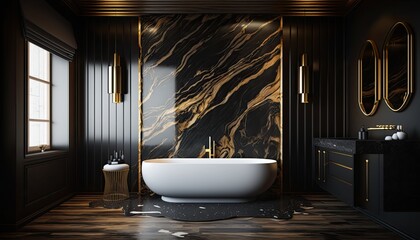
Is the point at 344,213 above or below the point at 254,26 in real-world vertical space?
below

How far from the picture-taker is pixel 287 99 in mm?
4926

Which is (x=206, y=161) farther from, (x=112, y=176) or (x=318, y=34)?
(x=318, y=34)

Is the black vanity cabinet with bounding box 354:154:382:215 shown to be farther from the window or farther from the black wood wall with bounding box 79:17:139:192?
the window

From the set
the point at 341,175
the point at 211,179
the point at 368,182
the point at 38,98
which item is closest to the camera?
the point at 368,182

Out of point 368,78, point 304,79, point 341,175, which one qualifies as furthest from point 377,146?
point 304,79

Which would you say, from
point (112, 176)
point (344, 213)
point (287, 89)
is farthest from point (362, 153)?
point (112, 176)

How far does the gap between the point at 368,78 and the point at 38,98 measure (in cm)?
360

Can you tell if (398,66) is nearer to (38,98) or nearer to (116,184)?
(116,184)

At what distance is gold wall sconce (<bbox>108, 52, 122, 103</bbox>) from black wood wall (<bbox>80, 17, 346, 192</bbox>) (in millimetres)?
120

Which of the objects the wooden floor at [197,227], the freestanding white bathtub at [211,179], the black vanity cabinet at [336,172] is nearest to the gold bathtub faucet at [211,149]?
the freestanding white bathtub at [211,179]

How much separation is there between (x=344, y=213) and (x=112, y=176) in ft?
8.67

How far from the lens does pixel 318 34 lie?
4.95 metres

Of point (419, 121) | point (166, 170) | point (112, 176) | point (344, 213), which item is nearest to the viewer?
point (419, 121)

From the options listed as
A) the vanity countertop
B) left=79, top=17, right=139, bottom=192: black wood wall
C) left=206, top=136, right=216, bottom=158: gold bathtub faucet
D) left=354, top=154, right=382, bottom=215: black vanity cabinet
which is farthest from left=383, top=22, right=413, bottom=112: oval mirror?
left=79, top=17, right=139, bottom=192: black wood wall
